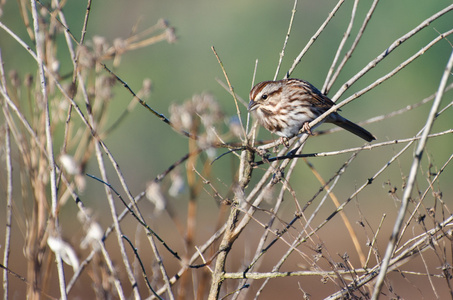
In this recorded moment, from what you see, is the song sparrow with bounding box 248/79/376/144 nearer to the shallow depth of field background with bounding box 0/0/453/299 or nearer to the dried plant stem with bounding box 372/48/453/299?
the dried plant stem with bounding box 372/48/453/299

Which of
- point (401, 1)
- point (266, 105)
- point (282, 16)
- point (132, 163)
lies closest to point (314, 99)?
point (266, 105)

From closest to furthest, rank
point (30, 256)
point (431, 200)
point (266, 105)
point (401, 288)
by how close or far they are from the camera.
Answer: point (30, 256) → point (266, 105) → point (401, 288) → point (431, 200)

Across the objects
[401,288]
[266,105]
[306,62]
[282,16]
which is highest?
[282,16]

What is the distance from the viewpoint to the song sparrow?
458cm

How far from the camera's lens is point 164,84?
24469 mm

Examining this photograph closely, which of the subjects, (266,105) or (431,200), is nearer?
(266,105)

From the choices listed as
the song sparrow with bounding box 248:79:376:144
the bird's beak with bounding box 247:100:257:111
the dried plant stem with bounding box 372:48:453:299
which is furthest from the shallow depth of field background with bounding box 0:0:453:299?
the dried plant stem with bounding box 372:48:453:299

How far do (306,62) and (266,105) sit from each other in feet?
68.8

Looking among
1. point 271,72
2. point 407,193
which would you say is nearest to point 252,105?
point 407,193

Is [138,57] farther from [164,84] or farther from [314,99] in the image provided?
[314,99]

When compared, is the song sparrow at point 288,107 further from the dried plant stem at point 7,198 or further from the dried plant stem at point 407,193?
the dried plant stem at point 407,193

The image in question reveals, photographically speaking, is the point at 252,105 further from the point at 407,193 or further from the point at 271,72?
the point at 271,72

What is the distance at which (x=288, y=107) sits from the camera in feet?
15.4

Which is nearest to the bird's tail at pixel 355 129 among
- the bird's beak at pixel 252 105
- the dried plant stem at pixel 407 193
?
the bird's beak at pixel 252 105
